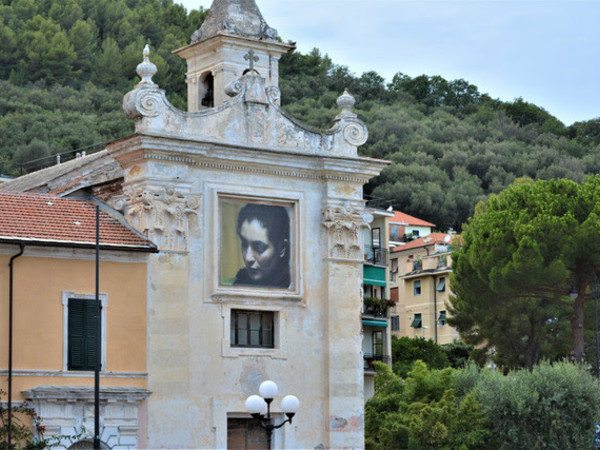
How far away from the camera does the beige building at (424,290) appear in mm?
79000

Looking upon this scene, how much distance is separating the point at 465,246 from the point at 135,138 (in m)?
28.1

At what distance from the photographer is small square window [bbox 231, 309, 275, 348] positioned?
1272 inches

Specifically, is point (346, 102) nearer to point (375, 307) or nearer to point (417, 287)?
point (375, 307)

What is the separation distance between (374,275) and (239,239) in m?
33.5

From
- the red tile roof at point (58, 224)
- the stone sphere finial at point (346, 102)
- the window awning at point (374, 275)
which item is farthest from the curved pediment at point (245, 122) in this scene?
the window awning at point (374, 275)

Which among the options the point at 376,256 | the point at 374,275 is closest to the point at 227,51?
the point at 374,275

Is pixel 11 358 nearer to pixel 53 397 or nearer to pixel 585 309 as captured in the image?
pixel 53 397

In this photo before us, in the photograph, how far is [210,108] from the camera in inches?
1324

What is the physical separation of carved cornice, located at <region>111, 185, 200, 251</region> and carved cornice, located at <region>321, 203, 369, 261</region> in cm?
384

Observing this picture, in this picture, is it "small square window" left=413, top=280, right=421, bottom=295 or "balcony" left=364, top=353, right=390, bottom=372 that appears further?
"small square window" left=413, top=280, right=421, bottom=295

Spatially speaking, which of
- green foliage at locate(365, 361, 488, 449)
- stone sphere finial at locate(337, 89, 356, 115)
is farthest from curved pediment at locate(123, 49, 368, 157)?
green foliage at locate(365, 361, 488, 449)

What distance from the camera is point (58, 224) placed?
30266 millimetres

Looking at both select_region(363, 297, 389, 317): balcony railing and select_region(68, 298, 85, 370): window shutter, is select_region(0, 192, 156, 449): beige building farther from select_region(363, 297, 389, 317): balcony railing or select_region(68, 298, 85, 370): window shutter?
select_region(363, 297, 389, 317): balcony railing

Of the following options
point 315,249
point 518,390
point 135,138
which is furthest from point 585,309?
point 135,138
